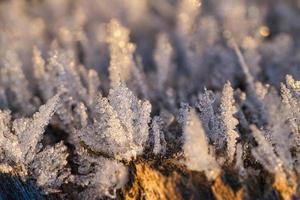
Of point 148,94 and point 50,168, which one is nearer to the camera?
point 50,168

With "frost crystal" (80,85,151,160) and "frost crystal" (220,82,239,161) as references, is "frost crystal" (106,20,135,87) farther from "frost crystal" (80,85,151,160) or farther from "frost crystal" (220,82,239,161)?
"frost crystal" (220,82,239,161)

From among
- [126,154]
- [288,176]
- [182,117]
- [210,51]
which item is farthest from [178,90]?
[288,176]

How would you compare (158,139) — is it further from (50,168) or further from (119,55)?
(119,55)

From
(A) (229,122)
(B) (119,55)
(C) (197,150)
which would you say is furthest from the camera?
(B) (119,55)

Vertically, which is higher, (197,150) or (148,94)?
(148,94)

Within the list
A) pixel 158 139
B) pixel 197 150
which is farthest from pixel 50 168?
pixel 197 150

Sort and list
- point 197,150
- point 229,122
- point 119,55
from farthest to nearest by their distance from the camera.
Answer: point 119,55
point 229,122
point 197,150

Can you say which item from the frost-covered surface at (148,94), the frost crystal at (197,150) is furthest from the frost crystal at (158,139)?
the frost crystal at (197,150)

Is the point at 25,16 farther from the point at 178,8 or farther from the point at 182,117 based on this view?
the point at 182,117

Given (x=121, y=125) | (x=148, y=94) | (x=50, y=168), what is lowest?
(x=50, y=168)
